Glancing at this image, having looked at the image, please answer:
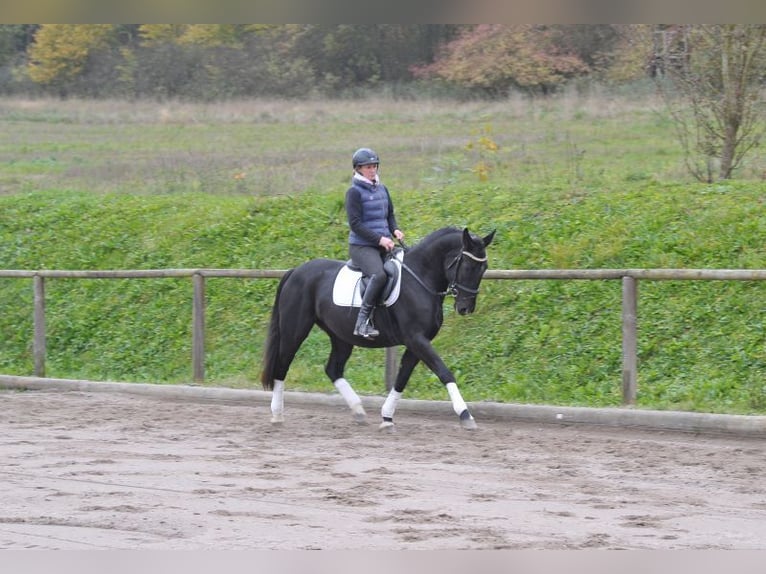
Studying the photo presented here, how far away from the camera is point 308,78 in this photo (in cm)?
3362

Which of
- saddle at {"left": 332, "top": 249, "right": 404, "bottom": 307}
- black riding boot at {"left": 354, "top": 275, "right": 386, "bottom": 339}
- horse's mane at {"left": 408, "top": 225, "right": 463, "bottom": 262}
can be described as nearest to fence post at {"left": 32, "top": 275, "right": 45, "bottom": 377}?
saddle at {"left": 332, "top": 249, "right": 404, "bottom": 307}

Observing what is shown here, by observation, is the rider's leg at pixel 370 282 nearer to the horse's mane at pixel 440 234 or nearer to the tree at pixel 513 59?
the horse's mane at pixel 440 234

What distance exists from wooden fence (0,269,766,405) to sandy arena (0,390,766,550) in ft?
2.51

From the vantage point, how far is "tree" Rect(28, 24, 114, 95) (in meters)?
32.7

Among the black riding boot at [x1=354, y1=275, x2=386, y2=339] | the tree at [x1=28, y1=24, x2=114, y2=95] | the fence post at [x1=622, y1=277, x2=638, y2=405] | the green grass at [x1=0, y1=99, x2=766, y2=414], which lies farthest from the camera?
the tree at [x1=28, y1=24, x2=114, y2=95]

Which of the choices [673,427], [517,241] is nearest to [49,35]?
[517,241]

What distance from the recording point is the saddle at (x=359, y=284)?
965 cm

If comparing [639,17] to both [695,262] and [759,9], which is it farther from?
[695,262]

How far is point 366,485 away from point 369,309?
2949 mm

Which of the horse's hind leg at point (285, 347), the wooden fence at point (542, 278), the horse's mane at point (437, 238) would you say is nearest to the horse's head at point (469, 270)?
the horse's mane at point (437, 238)

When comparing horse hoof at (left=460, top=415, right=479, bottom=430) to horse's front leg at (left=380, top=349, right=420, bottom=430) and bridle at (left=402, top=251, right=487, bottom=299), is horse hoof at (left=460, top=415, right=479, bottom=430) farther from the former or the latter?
bridle at (left=402, top=251, right=487, bottom=299)

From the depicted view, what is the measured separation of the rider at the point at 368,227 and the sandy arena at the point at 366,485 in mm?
1093

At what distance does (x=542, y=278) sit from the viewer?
10.3 m

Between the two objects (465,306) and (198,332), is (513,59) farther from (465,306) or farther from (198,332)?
(465,306)
